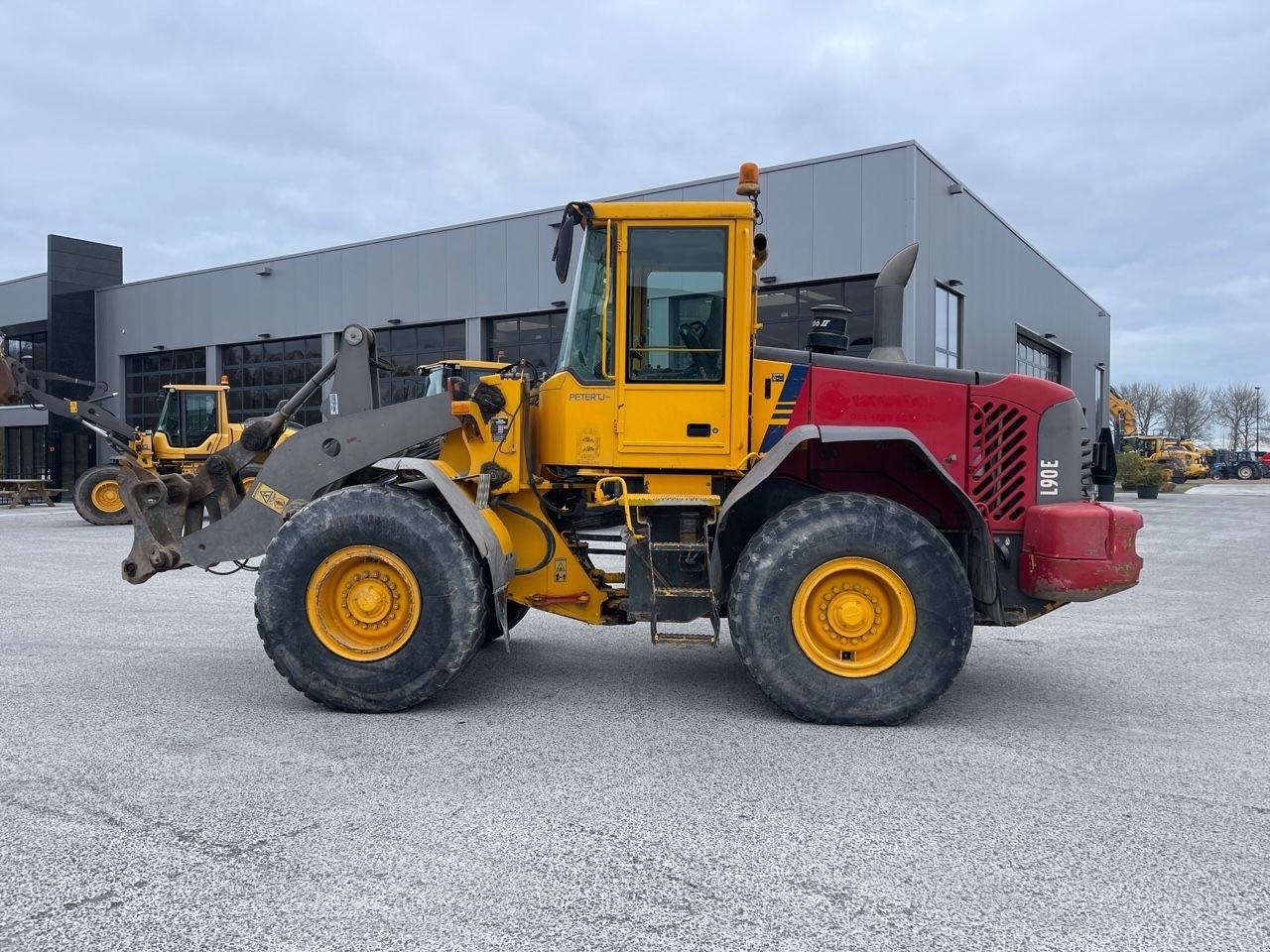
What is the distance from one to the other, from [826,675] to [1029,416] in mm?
1886

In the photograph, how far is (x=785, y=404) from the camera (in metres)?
4.88

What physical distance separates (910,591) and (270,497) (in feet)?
12.4

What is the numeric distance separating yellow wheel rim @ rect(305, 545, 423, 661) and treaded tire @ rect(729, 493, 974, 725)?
180cm

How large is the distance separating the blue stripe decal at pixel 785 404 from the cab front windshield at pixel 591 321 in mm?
959

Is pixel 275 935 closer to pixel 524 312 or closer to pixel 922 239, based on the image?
pixel 922 239

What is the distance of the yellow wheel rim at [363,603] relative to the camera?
15.5 ft

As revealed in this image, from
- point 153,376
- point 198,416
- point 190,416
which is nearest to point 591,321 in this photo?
point 198,416

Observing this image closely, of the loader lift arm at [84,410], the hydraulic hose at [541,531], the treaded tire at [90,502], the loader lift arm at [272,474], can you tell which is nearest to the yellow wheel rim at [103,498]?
the treaded tire at [90,502]

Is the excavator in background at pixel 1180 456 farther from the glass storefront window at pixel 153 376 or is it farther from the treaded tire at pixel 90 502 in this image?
the treaded tire at pixel 90 502

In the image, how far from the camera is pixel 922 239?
17719 millimetres

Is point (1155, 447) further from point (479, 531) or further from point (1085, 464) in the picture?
point (479, 531)

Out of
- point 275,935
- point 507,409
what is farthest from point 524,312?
point 275,935

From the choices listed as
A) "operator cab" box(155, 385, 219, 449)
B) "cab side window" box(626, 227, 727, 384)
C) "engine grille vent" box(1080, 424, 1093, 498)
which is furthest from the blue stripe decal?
"operator cab" box(155, 385, 219, 449)

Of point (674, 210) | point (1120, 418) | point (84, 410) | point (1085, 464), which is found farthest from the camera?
point (1120, 418)
